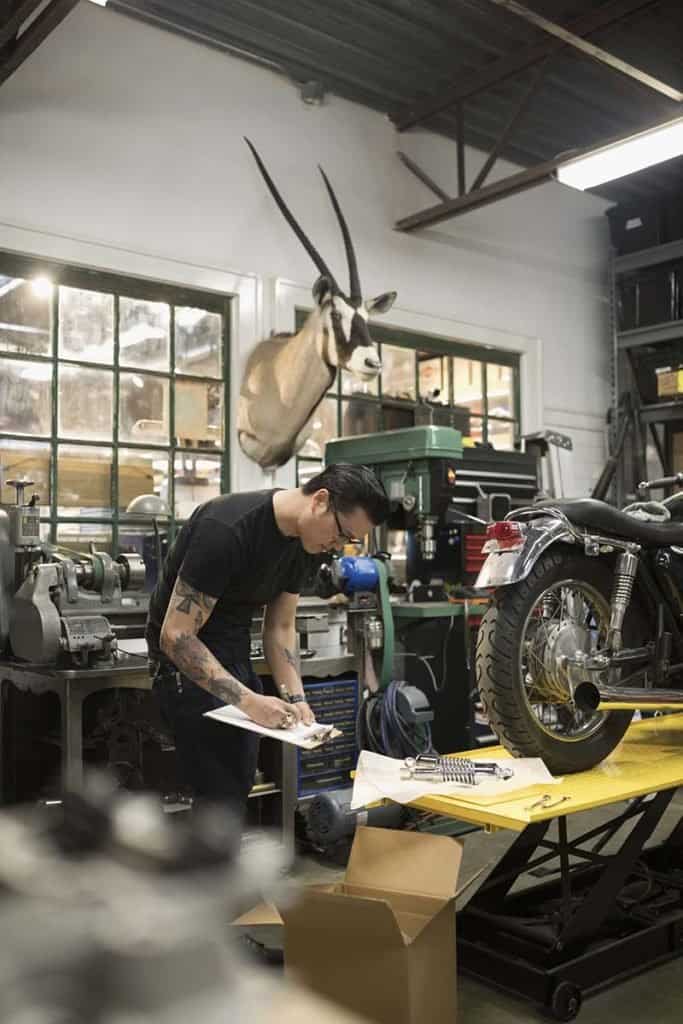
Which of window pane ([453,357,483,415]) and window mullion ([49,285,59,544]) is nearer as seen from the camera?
window mullion ([49,285,59,544])

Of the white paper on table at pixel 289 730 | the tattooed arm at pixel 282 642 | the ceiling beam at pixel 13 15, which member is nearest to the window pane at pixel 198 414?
the ceiling beam at pixel 13 15

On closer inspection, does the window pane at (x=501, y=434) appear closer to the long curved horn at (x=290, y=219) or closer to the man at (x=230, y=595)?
the long curved horn at (x=290, y=219)

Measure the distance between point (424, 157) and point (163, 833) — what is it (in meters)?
5.80

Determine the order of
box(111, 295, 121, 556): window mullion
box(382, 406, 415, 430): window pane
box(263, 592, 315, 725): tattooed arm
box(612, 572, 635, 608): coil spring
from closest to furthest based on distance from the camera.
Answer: box(263, 592, 315, 725): tattooed arm, box(612, 572, 635, 608): coil spring, box(111, 295, 121, 556): window mullion, box(382, 406, 415, 430): window pane

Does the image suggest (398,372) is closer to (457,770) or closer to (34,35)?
(34,35)

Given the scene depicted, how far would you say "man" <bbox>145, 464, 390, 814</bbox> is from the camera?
2371mm

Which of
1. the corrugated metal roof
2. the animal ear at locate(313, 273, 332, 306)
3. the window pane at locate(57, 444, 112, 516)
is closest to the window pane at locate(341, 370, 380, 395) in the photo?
the animal ear at locate(313, 273, 332, 306)

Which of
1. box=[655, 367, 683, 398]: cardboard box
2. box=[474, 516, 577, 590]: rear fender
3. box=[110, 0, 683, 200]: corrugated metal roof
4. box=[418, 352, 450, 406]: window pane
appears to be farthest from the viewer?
box=[655, 367, 683, 398]: cardboard box

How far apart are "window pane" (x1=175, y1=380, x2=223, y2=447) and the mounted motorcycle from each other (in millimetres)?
2629

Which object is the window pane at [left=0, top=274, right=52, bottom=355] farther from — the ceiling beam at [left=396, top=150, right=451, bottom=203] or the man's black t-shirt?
the ceiling beam at [left=396, top=150, right=451, bottom=203]

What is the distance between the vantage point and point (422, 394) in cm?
614

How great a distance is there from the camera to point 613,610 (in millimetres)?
2859

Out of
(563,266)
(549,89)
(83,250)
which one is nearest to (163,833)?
(83,250)

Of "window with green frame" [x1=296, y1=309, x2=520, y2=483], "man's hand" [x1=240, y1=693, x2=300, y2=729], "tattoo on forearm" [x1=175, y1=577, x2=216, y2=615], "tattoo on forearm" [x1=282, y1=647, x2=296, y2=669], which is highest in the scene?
"window with green frame" [x1=296, y1=309, x2=520, y2=483]
